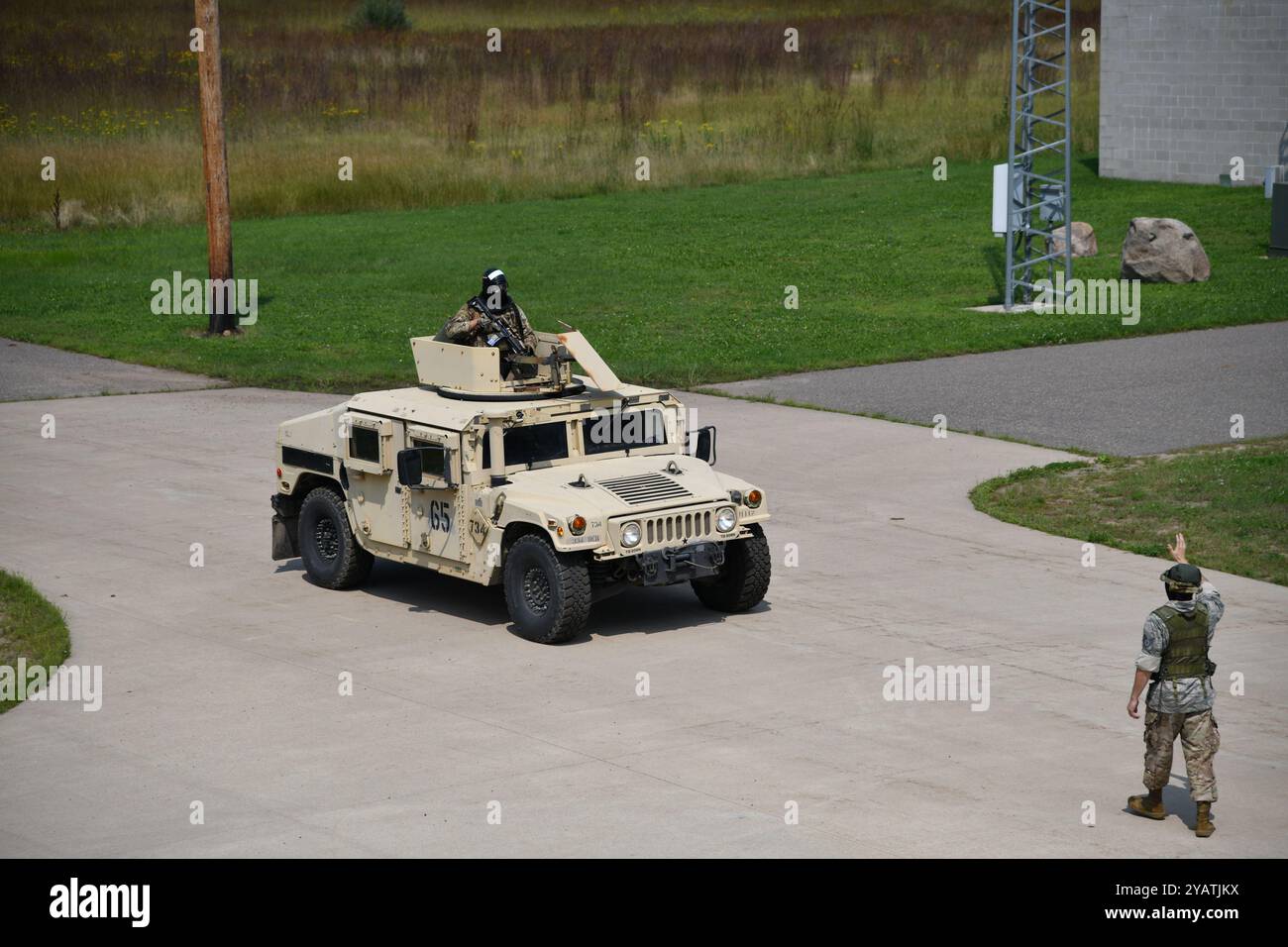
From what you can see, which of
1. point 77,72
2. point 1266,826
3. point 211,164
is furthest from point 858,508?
point 77,72

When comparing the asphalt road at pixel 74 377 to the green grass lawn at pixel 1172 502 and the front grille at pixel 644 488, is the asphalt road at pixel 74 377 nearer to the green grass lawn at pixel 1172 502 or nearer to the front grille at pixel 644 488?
the green grass lawn at pixel 1172 502

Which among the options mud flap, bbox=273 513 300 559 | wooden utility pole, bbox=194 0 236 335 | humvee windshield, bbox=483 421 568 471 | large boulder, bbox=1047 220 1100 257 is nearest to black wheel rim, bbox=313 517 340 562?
mud flap, bbox=273 513 300 559

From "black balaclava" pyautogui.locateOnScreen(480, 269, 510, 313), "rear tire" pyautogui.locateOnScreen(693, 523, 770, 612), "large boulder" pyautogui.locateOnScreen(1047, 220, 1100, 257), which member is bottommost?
"rear tire" pyautogui.locateOnScreen(693, 523, 770, 612)

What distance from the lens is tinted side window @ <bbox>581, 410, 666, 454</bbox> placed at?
14484 mm

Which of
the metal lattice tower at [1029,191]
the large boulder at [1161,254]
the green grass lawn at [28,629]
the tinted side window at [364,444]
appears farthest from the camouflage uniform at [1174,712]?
the large boulder at [1161,254]

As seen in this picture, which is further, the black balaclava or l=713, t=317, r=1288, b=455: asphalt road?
l=713, t=317, r=1288, b=455: asphalt road

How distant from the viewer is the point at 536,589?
13656mm

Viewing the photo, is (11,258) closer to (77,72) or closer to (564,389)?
(77,72)

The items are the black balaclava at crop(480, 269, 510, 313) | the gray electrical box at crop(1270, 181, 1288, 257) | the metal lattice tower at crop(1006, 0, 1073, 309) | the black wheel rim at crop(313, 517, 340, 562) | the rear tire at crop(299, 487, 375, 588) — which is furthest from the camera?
the gray electrical box at crop(1270, 181, 1288, 257)

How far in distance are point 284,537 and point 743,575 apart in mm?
4173

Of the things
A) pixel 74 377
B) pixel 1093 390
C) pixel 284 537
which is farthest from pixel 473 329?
pixel 74 377

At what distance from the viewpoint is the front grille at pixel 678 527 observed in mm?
13492

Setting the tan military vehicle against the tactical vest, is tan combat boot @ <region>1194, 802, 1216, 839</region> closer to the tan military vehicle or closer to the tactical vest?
the tactical vest

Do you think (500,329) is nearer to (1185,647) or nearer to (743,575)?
(743,575)
